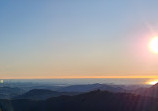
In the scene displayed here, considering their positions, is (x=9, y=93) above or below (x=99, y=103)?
above

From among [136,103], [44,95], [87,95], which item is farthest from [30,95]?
[136,103]

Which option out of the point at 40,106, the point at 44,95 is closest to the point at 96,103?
the point at 40,106

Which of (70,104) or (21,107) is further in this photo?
(21,107)

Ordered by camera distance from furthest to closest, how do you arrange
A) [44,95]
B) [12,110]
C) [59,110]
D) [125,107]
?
1. [44,95]
2. [12,110]
3. [59,110]
4. [125,107]

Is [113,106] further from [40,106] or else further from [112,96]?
[40,106]

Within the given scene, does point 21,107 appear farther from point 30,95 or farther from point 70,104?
point 30,95

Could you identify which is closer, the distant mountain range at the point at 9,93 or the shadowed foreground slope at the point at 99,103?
the shadowed foreground slope at the point at 99,103

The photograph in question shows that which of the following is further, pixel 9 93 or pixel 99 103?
pixel 9 93

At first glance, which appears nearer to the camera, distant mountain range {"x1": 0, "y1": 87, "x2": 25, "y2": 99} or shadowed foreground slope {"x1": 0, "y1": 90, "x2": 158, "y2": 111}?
shadowed foreground slope {"x1": 0, "y1": 90, "x2": 158, "y2": 111}

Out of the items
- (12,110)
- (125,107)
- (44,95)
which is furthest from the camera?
(44,95)
